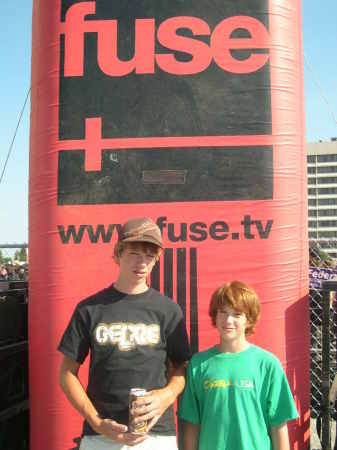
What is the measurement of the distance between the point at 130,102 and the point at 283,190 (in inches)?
42.9

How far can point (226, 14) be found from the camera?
2.97 m

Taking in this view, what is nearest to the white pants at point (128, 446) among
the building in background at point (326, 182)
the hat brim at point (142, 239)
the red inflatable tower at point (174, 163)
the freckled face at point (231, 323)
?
the freckled face at point (231, 323)

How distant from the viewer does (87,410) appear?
1.76m

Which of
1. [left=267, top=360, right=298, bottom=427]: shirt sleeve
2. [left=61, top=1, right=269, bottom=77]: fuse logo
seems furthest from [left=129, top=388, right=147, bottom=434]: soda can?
[left=61, top=1, right=269, bottom=77]: fuse logo

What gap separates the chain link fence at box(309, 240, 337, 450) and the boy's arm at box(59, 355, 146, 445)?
1.52 metres

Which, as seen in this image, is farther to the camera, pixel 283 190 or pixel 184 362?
pixel 283 190

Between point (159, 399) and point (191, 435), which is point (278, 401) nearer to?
point (191, 435)

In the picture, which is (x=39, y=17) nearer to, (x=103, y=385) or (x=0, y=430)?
(x=103, y=385)

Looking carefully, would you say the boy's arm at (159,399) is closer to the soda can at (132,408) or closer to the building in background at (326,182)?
the soda can at (132,408)

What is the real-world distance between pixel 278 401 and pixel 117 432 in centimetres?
64

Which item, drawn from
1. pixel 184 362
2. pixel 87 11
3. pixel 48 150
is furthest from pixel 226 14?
pixel 184 362

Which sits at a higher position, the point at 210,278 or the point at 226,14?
the point at 226,14

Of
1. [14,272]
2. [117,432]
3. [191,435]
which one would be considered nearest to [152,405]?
[117,432]

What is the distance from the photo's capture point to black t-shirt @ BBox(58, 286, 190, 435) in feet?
5.80
